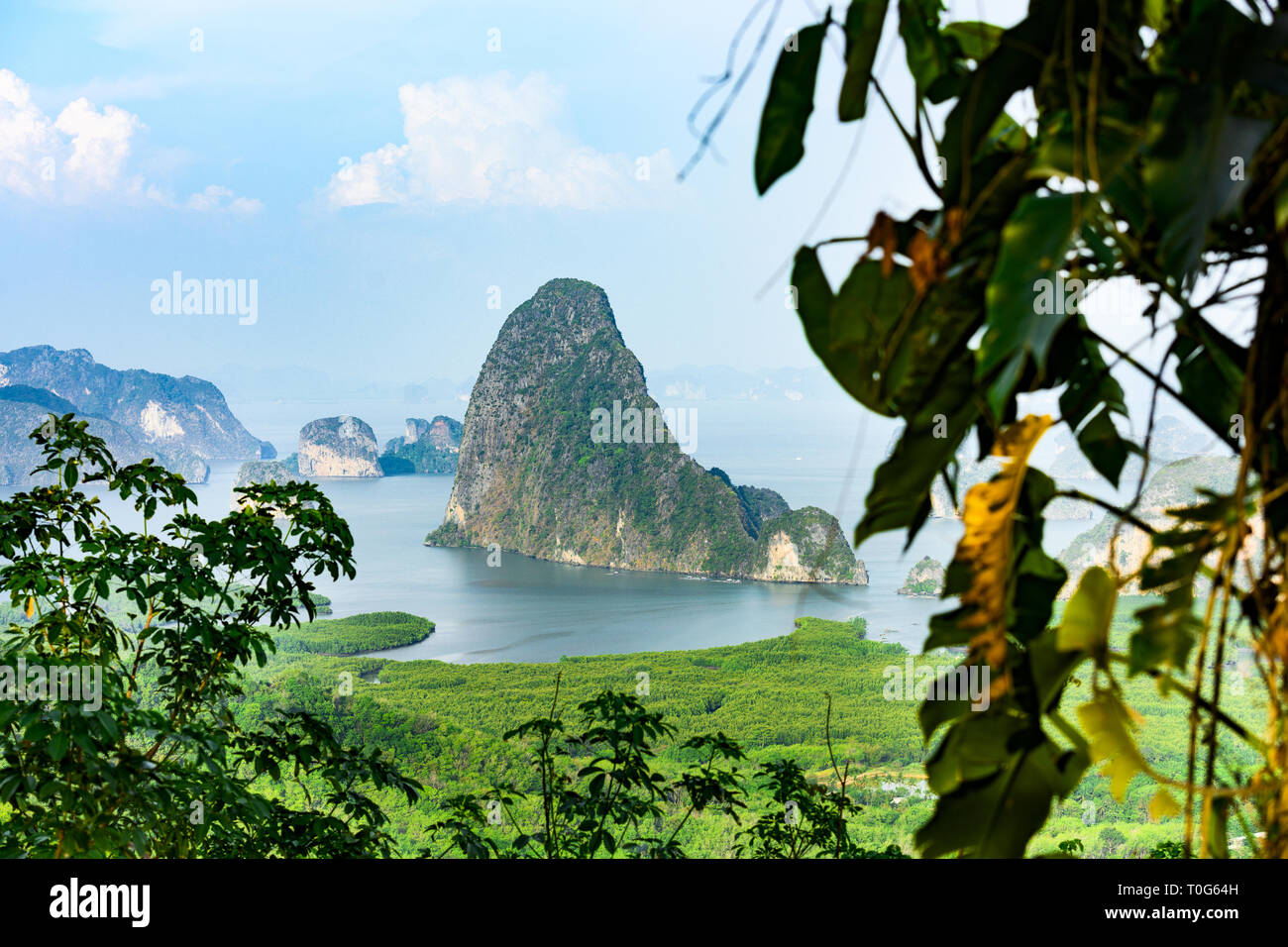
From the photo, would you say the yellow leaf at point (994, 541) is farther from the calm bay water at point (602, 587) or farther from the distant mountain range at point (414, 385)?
the calm bay water at point (602, 587)

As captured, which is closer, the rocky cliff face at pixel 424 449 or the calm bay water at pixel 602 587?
the calm bay water at pixel 602 587

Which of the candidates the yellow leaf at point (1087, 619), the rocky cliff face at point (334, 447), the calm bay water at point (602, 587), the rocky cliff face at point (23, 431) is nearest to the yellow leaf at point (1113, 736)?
the yellow leaf at point (1087, 619)

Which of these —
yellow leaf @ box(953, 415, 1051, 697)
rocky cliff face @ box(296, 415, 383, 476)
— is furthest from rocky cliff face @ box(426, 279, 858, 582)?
yellow leaf @ box(953, 415, 1051, 697)

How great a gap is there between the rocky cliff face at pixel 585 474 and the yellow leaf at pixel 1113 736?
21.3 meters

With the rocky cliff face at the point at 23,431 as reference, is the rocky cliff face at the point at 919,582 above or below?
below

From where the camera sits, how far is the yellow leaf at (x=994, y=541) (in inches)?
13.4

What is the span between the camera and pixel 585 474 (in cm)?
2800

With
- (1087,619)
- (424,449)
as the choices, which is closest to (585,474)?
(424,449)

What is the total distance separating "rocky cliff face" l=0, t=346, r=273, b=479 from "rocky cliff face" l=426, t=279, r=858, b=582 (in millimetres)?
9356

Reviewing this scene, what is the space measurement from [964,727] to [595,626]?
18166 millimetres

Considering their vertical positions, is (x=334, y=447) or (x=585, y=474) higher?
(x=334, y=447)

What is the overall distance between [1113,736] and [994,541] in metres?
0.10

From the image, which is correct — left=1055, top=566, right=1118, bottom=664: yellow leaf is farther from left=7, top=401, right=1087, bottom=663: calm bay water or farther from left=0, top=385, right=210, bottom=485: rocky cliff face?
left=0, top=385, right=210, bottom=485: rocky cliff face

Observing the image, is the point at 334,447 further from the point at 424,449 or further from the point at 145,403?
the point at 145,403
